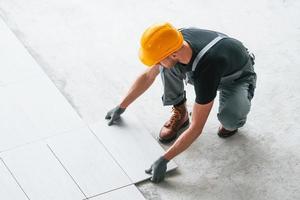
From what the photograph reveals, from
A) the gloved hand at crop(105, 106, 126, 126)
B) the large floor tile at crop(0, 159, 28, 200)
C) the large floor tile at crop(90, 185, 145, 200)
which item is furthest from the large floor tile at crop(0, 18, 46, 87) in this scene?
the large floor tile at crop(90, 185, 145, 200)

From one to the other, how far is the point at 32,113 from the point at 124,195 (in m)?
0.87

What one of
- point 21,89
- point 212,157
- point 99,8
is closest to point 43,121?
point 21,89

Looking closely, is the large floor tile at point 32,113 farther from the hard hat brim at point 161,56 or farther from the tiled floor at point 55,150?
the hard hat brim at point 161,56

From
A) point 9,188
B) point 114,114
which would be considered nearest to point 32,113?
point 114,114

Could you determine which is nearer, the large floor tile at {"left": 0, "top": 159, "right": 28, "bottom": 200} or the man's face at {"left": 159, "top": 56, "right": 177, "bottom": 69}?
the man's face at {"left": 159, "top": 56, "right": 177, "bottom": 69}

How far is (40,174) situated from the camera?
3320 millimetres

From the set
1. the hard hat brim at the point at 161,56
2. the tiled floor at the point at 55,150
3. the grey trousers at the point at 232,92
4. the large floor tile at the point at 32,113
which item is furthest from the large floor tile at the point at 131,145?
the hard hat brim at the point at 161,56

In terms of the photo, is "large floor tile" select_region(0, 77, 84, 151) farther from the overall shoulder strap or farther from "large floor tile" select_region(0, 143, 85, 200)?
the overall shoulder strap

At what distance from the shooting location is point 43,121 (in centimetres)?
368

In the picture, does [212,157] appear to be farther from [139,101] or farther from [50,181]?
[50,181]

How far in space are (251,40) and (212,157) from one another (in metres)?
1.27

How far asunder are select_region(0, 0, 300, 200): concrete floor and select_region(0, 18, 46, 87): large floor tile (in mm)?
67

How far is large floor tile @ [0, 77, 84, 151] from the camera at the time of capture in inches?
141

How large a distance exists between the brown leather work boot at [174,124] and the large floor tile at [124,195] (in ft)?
1.48
